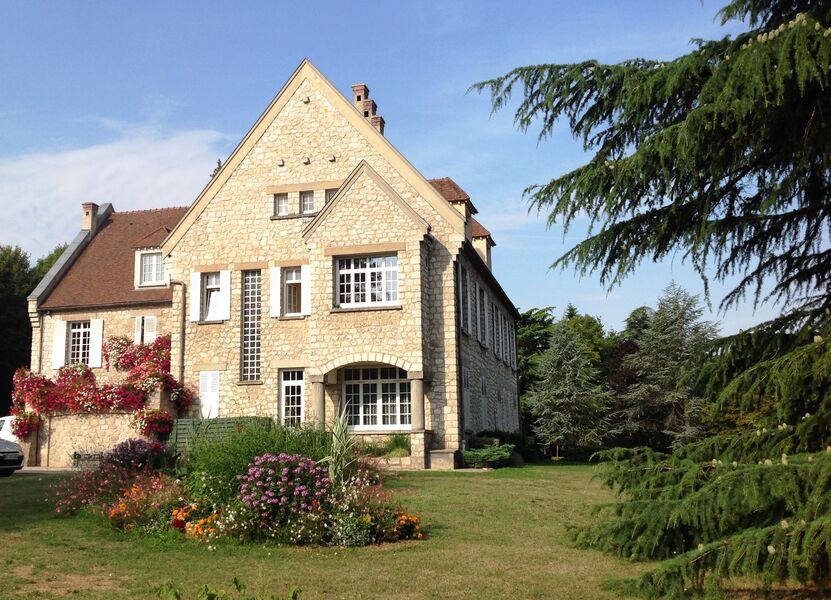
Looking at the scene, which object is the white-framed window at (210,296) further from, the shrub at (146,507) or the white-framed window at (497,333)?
the shrub at (146,507)

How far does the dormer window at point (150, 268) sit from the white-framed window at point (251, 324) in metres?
4.62

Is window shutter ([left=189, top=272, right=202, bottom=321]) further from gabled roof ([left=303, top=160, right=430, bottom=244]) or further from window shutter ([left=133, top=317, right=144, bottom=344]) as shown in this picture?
gabled roof ([left=303, top=160, right=430, bottom=244])

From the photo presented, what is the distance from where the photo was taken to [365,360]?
22984 millimetres

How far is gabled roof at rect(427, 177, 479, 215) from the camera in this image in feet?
93.3

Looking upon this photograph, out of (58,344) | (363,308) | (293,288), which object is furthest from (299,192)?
(58,344)

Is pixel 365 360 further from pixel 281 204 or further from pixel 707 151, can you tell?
pixel 707 151

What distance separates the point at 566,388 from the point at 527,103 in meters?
35.4

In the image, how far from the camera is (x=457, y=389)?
2328 centimetres

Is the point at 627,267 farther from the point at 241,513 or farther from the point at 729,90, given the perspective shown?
the point at 241,513

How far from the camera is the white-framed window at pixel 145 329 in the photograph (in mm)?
28000

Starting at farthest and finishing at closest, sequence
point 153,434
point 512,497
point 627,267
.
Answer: point 153,434 < point 512,497 < point 627,267

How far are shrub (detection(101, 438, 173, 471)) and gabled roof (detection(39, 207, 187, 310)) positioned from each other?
13.1 metres

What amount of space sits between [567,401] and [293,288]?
20.5 meters

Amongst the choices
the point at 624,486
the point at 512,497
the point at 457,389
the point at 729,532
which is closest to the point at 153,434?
the point at 457,389
